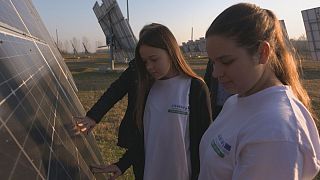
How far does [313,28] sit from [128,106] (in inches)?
880

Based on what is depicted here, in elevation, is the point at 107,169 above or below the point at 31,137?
below

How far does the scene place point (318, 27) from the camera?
22500 mm

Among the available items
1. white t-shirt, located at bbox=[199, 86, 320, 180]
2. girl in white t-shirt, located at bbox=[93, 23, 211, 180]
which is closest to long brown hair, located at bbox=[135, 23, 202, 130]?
girl in white t-shirt, located at bbox=[93, 23, 211, 180]

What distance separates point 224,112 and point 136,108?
0.97 meters

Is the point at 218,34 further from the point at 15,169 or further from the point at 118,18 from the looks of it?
the point at 118,18

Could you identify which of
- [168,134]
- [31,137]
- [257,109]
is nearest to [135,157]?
[168,134]

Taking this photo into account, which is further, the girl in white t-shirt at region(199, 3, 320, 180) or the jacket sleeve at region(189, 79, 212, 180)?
the jacket sleeve at region(189, 79, 212, 180)

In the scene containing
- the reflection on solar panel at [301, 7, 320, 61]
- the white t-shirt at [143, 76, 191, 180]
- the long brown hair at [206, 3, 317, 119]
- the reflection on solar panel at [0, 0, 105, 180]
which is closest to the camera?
the reflection on solar panel at [0, 0, 105, 180]

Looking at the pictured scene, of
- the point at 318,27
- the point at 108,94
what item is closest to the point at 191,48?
the point at 318,27

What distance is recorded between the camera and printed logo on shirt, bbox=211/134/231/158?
1.38m

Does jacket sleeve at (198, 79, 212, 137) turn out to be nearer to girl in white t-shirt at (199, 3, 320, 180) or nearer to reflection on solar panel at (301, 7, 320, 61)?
girl in white t-shirt at (199, 3, 320, 180)

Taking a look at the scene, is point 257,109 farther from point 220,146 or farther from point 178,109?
point 178,109

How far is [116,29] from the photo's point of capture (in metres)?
21.9

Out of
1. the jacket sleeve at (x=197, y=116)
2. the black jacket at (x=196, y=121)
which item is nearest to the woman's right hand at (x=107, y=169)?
the black jacket at (x=196, y=121)
